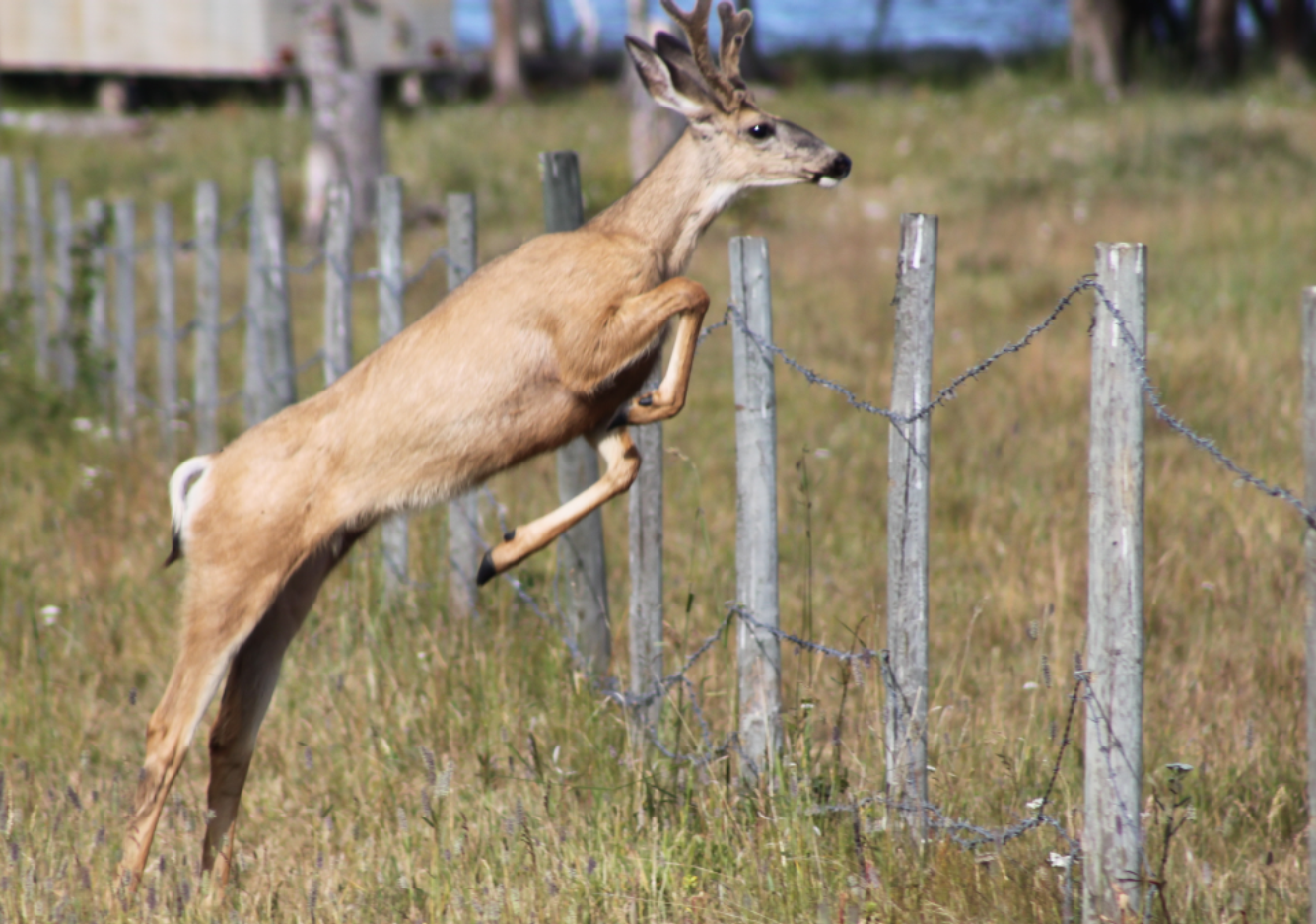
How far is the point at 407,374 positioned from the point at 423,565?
2.06 metres

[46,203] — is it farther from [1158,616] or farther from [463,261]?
[1158,616]

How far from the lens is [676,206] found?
342 centimetres

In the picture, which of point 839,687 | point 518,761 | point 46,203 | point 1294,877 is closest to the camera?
point 1294,877

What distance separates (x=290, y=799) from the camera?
393 centimetres

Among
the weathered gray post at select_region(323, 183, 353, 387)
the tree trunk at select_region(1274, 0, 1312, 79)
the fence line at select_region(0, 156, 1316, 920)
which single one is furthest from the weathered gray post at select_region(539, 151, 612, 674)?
the tree trunk at select_region(1274, 0, 1312, 79)

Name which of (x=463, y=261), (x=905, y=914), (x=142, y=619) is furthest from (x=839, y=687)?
(x=142, y=619)

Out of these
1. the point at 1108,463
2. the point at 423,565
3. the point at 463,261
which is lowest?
the point at 423,565

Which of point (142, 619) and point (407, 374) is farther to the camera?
point (142, 619)

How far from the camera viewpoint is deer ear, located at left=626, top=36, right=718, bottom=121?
137 inches

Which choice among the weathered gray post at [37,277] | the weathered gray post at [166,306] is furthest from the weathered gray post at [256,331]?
the weathered gray post at [37,277]

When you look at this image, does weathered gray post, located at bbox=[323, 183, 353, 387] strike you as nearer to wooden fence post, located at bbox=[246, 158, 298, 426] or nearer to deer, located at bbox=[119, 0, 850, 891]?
wooden fence post, located at bbox=[246, 158, 298, 426]

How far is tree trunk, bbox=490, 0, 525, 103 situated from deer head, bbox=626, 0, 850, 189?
18.0m

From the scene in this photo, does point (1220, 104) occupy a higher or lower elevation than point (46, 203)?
higher

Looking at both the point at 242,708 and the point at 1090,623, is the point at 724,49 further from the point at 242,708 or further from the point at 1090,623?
the point at 242,708
